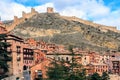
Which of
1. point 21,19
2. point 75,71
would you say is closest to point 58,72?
point 75,71

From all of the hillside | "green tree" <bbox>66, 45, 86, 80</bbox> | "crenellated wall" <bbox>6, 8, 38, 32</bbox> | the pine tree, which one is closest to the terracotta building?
the pine tree

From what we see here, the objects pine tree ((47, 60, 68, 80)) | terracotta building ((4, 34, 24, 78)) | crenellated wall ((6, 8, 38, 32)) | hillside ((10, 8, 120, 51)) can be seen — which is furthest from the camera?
crenellated wall ((6, 8, 38, 32))

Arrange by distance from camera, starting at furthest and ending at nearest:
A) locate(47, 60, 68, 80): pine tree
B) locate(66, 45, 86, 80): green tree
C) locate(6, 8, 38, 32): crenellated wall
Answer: locate(6, 8, 38, 32): crenellated wall → locate(47, 60, 68, 80): pine tree → locate(66, 45, 86, 80): green tree

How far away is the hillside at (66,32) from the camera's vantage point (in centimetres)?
16112

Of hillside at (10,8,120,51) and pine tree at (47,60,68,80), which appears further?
hillside at (10,8,120,51)

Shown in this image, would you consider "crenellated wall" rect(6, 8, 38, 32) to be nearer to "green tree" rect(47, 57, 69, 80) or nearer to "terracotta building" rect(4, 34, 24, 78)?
"terracotta building" rect(4, 34, 24, 78)

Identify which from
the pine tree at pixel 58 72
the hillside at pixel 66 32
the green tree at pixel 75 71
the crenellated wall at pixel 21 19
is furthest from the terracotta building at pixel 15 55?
the crenellated wall at pixel 21 19

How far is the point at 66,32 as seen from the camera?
171875mm

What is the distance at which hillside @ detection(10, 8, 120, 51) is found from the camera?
16112cm

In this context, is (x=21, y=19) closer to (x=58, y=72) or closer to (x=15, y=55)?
(x=15, y=55)

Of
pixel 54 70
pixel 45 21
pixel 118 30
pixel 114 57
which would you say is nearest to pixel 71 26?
pixel 45 21

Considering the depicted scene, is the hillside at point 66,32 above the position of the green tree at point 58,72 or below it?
above

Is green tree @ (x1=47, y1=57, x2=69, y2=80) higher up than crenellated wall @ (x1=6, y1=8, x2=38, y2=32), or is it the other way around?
crenellated wall @ (x1=6, y1=8, x2=38, y2=32)

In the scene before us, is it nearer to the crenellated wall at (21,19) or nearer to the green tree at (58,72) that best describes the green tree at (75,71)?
the green tree at (58,72)
